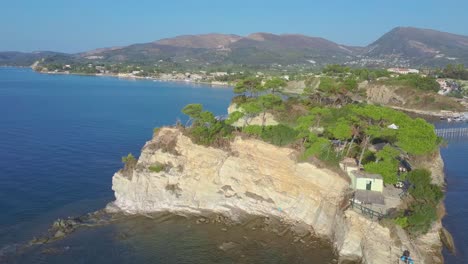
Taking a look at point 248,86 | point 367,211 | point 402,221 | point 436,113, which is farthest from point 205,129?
point 436,113

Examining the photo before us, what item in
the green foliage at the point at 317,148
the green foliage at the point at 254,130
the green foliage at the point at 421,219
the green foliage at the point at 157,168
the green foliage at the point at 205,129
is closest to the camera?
the green foliage at the point at 421,219

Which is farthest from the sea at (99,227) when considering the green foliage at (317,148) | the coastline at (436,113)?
the coastline at (436,113)

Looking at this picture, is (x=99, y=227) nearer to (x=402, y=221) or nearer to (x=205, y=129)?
(x=205, y=129)

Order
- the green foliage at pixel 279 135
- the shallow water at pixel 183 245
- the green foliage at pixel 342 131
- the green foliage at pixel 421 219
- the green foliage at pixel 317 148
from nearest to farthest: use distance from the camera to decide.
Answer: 1. the green foliage at pixel 421 219
2. the shallow water at pixel 183 245
3. the green foliage at pixel 317 148
4. the green foliage at pixel 342 131
5. the green foliage at pixel 279 135

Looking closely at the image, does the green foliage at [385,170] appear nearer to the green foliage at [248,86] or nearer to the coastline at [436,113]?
the green foliage at [248,86]

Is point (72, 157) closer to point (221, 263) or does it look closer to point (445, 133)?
point (221, 263)

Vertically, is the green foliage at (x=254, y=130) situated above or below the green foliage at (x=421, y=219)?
above

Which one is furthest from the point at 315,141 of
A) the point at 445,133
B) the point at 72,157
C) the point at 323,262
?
the point at 445,133

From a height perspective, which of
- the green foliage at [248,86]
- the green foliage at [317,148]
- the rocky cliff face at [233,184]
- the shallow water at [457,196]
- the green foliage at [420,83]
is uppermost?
the green foliage at [248,86]
